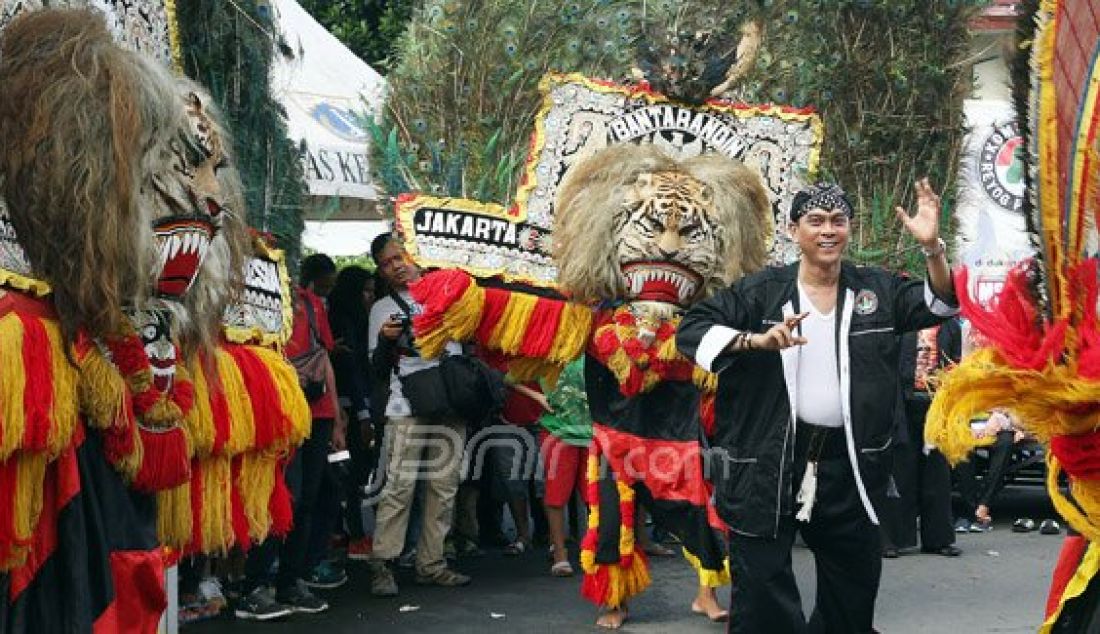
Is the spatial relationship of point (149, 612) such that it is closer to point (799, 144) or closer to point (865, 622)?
point (865, 622)

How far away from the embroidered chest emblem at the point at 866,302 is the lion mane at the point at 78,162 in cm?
234

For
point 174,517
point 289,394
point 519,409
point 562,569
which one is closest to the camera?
point 174,517

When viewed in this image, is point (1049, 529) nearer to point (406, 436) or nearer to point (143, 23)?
point (406, 436)

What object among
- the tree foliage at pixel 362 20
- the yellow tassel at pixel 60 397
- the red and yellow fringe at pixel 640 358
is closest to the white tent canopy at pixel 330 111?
the red and yellow fringe at pixel 640 358

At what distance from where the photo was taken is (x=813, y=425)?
5.66m

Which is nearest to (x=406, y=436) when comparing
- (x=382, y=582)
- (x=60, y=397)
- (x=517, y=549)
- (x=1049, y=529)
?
(x=382, y=582)

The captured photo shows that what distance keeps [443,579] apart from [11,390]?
4.64 m

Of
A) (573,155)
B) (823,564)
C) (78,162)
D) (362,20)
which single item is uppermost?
(362,20)

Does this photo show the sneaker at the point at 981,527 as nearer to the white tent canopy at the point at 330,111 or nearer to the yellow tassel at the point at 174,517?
the white tent canopy at the point at 330,111

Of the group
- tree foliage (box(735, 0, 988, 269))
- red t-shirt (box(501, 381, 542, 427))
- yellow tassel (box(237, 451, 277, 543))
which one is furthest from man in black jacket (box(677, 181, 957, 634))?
red t-shirt (box(501, 381, 542, 427))

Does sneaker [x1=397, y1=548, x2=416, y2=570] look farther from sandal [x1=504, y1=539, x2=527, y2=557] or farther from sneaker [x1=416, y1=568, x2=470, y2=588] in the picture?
sandal [x1=504, y1=539, x2=527, y2=557]

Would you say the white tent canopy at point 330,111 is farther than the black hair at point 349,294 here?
Yes

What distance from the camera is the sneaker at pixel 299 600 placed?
791cm

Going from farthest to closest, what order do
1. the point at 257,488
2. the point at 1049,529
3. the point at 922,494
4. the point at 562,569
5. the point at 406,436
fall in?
the point at 1049,529, the point at 922,494, the point at 562,569, the point at 406,436, the point at 257,488
